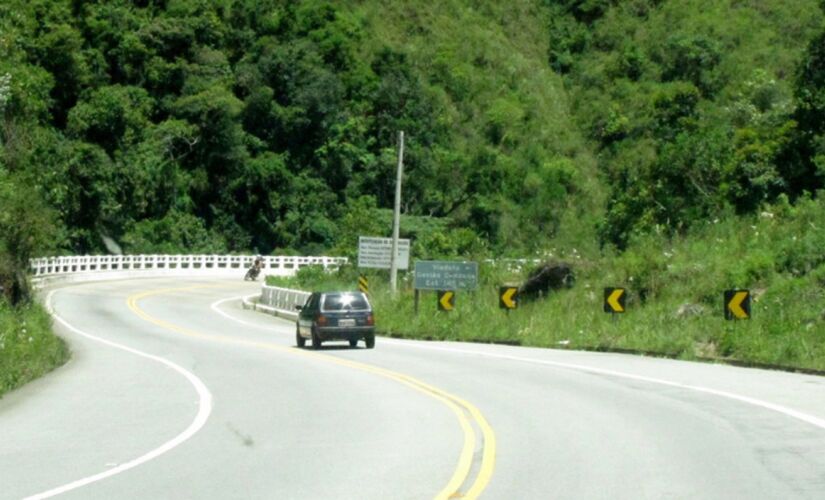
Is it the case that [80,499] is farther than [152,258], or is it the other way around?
[152,258]

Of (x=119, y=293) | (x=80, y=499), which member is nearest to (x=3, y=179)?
(x=119, y=293)

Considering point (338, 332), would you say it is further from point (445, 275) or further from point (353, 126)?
point (353, 126)

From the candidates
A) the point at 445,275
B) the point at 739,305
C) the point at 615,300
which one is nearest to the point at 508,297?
the point at 445,275

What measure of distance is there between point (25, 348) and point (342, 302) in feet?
33.4

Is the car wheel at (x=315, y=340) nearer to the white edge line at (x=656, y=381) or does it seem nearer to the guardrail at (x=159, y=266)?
the white edge line at (x=656, y=381)

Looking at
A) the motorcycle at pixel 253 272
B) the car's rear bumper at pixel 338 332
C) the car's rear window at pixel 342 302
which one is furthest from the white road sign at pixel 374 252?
the motorcycle at pixel 253 272

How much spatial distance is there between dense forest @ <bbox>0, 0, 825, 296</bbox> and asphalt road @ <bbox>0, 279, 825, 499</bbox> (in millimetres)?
38833

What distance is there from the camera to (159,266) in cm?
Answer: 8200

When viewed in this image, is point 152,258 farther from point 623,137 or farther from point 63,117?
point 623,137

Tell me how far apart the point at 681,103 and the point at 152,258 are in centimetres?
3917

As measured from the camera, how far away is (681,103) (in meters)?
93.4

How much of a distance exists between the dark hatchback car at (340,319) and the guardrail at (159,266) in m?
32.0

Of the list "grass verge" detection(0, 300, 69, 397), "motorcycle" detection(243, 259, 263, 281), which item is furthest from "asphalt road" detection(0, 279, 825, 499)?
"motorcycle" detection(243, 259, 263, 281)

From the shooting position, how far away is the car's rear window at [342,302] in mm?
33344
